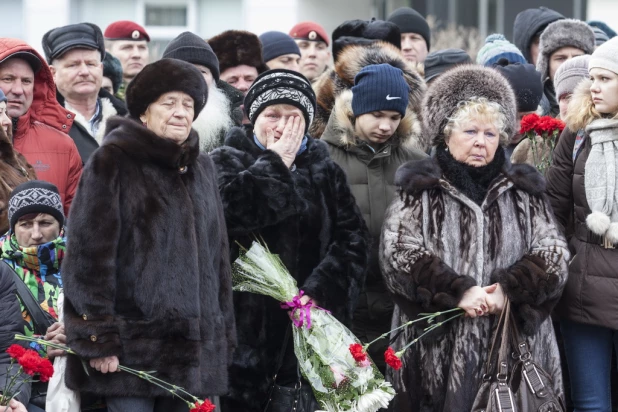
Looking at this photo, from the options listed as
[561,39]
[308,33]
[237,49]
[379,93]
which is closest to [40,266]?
[379,93]

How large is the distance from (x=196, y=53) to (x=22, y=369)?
2.64 m

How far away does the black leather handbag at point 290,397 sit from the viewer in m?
5.07

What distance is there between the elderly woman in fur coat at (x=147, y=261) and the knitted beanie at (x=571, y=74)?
2.61m

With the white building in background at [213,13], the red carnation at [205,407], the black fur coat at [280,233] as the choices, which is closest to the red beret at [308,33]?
the black fur coat at [280,233]

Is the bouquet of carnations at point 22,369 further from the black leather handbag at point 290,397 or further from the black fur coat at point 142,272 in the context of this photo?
the black leather handbag at point 290,397

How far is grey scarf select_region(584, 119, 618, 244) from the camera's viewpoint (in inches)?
203

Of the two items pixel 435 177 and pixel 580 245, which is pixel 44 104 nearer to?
pixel 435 177

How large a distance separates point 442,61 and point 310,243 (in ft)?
9.44

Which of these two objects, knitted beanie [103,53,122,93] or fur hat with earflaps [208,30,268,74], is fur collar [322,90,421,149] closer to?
fur hat with earflaps [208,30,268,74]

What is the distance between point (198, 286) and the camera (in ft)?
14.9

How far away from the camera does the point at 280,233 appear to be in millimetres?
5125

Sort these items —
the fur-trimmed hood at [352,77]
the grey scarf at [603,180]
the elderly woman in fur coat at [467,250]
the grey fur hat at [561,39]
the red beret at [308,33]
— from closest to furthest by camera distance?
the elderly woman in fur coat at [467,250] < the grey scarf at [603,180] < the fur-trimmed hood at [352,77] < the grey fur hat at [561,39] < the red beret at [308,33]

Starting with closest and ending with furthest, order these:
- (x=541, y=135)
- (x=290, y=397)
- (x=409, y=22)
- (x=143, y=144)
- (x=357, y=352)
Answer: (x=143, y=144) → (x=357, y=352) → (x=290, y=397) → (x=541, y=135) → (x=409, y=22)

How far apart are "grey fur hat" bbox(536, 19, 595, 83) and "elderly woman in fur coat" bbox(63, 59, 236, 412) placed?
3.42m
